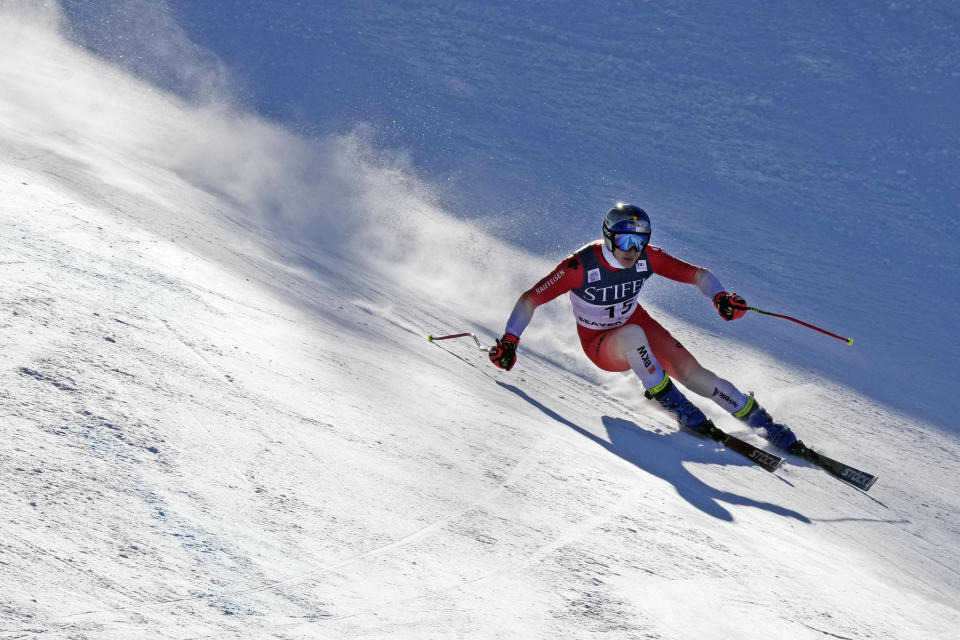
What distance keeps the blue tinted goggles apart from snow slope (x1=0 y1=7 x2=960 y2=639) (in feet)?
3.23

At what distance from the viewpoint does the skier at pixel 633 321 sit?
18.9 feet

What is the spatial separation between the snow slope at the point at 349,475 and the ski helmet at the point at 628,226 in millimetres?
1022

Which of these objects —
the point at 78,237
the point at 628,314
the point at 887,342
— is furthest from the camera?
the point at 887,342

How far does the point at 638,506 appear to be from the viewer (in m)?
3.73

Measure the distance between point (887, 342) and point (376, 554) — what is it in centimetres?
673

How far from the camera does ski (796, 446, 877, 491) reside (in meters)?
5.23

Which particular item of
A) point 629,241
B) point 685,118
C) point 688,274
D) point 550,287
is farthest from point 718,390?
point 685,118

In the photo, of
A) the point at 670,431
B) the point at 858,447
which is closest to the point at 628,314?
the point at 670,431

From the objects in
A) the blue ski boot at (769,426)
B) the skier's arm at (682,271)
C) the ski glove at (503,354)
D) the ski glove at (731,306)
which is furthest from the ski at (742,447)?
the ski glove at (503,354)

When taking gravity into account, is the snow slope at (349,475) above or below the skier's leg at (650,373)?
below

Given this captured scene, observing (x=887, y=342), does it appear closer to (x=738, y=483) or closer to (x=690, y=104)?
(x=738, y=483)

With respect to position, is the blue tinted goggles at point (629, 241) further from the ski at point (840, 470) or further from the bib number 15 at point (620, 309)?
the ski at point (840, 470)

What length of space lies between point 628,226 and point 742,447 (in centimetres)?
147

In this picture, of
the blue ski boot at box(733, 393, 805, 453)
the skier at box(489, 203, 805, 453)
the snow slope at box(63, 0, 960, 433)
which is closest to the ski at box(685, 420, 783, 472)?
the skier at box(489, 203, 805, 453)
